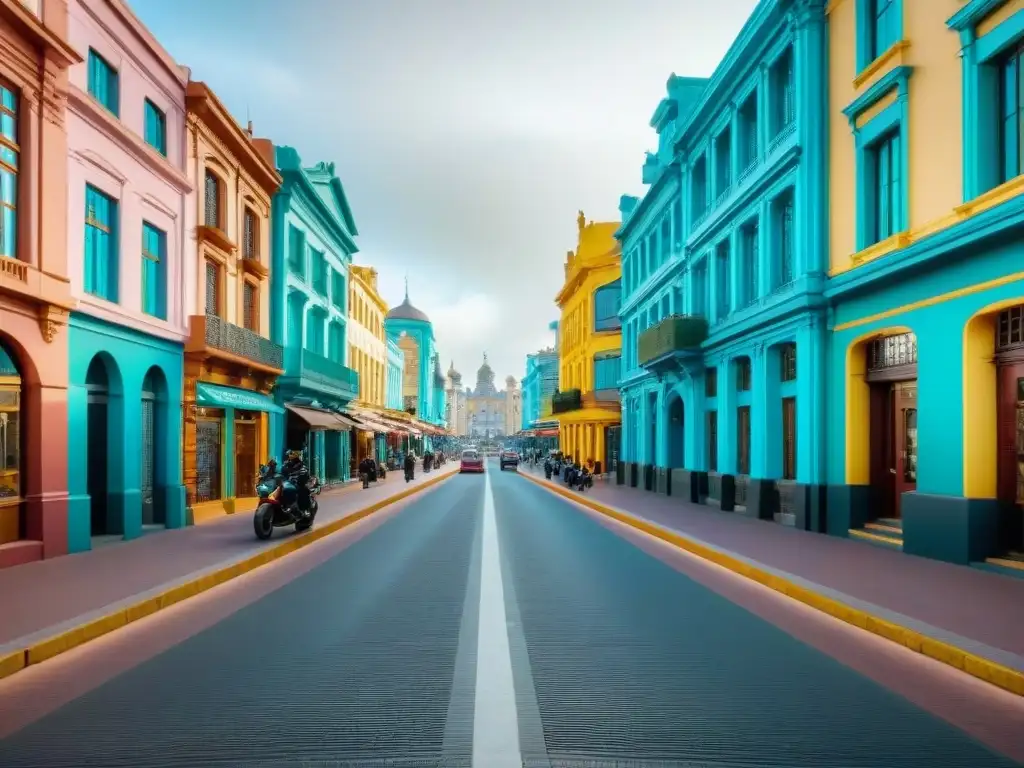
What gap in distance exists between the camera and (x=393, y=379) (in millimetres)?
56000

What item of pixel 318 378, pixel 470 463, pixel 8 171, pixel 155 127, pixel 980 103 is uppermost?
pixel 155 127

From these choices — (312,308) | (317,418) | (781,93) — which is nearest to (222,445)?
(317,418)

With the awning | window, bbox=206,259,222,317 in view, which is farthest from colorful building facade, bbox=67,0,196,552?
the awning

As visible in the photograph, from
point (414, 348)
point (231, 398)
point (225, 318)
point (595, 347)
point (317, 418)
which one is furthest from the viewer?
point (414, 348)

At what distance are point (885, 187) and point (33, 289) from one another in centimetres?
1426

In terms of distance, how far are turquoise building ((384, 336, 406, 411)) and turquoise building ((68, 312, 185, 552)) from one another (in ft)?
113

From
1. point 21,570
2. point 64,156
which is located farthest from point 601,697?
point 64,156

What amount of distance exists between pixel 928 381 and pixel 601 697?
932cm

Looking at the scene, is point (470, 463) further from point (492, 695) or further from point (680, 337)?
point (492, 695)

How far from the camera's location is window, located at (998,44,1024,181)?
10617 millimetres

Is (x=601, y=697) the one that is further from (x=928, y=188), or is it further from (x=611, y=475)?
(x=611, y=475)

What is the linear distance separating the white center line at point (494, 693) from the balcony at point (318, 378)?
16.2 m

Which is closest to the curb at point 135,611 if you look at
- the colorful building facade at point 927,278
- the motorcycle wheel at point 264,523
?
the motorcycle wheel at point 264,523

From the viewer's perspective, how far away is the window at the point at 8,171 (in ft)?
35.7
